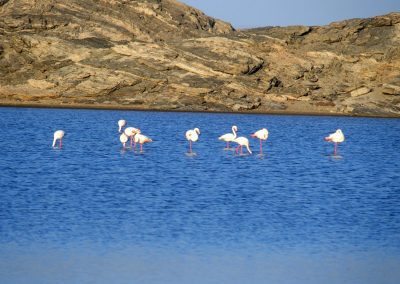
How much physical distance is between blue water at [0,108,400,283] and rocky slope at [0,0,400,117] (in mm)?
21911

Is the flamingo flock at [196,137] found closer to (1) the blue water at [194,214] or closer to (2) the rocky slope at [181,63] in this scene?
(1) the blue water at [194,214]

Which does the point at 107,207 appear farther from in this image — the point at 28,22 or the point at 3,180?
the point at 28,22

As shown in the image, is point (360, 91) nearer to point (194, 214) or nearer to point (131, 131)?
point (131, 131)

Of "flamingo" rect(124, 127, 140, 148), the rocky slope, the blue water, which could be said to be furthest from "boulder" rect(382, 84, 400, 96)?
"flamingo" rect(124, 127, 140, 148)

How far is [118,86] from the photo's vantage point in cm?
5875

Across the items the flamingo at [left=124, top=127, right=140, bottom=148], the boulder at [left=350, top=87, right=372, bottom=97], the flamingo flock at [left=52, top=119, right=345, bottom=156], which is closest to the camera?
the flamingo flock at [left=52, top=119, right=345, bottom=156]

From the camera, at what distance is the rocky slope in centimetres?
5866

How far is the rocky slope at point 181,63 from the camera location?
192ft

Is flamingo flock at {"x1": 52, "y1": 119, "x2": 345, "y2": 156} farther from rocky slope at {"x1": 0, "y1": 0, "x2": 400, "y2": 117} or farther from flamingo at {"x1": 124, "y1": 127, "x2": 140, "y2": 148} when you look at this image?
rocky slope at {"x1": 0, "y1": 0, "x2": 400, "y2": 117}

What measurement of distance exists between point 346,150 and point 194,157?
8.77 meters

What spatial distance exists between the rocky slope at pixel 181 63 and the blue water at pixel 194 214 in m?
21.9

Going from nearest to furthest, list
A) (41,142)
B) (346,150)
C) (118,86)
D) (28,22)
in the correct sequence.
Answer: (41,142), (346,150), (118,86), (28,22)

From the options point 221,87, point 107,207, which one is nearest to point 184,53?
point 221,87

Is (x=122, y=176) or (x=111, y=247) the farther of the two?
(x=122, y=176)
